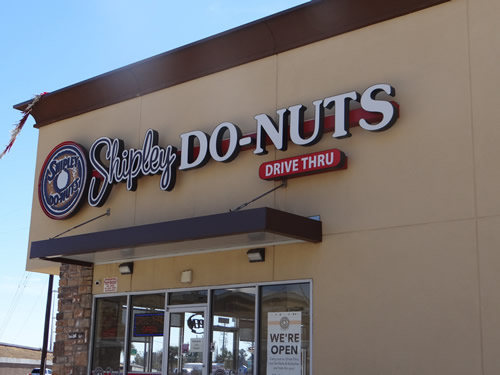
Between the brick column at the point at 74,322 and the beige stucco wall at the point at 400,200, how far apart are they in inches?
122

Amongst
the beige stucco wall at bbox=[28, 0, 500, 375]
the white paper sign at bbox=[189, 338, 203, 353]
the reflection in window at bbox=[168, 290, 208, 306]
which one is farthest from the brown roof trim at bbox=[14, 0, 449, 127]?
the white paper sign at bbox=[189, 338, 203, 353]

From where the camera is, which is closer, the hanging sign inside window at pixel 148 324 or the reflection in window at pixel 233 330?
the reflection in window at pixel 233 330

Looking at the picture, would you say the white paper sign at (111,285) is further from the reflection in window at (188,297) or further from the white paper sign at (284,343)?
the white paper sign at (284,343)

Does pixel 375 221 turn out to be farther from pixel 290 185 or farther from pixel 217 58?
pixel 217 58

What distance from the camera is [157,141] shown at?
44.4 ft

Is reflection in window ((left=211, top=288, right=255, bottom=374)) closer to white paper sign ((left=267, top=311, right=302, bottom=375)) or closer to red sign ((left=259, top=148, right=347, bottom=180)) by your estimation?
white paper sign ((left=267, top=311, right=302, bottom=375))

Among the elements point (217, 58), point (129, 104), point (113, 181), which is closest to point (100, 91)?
point (129, 104)

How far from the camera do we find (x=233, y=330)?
1150 centimetres

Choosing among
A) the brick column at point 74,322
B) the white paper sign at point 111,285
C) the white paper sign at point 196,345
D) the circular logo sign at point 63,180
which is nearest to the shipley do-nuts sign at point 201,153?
the circular logo sign at point 63,180

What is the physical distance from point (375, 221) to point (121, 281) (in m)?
5.76

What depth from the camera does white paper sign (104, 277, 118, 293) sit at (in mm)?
13852

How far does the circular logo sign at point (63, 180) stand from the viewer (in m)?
14.8

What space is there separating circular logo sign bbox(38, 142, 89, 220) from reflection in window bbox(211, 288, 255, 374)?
177 inches

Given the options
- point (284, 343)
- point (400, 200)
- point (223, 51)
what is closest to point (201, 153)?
point (223, 51)
